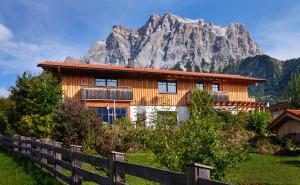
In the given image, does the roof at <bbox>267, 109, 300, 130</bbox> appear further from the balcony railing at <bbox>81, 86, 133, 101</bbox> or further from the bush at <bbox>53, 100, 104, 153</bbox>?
the bush at <bbox>53, 100, 104, 153</bbox>

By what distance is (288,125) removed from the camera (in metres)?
30.6

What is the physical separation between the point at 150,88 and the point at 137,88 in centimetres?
140

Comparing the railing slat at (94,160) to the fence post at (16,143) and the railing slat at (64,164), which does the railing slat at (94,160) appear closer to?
the railing slat at (64,164)

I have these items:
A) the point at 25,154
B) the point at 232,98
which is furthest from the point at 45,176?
the point at 232,98

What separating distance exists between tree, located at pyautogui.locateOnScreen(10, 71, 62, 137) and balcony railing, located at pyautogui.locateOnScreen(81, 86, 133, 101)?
607 cm

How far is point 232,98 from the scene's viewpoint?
42.5 metres

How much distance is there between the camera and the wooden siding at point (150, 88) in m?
34.2

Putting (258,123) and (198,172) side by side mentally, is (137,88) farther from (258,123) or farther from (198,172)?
(198,172)

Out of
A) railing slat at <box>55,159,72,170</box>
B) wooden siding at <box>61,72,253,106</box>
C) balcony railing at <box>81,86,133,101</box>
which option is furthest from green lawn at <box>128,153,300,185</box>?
balcony railing at <box>81,86,133,101</box>

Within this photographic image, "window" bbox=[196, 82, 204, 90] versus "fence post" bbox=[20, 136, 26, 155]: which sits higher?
"window" bbox=[196, 82, 204, 90]

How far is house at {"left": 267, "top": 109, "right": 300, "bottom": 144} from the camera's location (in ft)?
96.8

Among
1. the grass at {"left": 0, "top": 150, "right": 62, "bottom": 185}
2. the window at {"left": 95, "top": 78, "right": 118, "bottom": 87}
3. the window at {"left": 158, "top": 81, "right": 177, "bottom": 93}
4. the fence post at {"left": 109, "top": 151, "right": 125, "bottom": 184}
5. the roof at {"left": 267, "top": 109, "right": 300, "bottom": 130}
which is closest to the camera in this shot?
the fence post at {"left": 109, "top": 151, "right": 125, "bottom": 184}

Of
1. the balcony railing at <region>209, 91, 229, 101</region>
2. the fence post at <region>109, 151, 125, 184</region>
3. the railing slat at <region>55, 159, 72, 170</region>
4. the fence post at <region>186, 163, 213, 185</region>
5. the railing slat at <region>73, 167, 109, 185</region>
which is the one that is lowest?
the railing slat at <region>55, 159, 72, 170</region>

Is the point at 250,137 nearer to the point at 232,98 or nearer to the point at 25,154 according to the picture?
the point at 232,98
